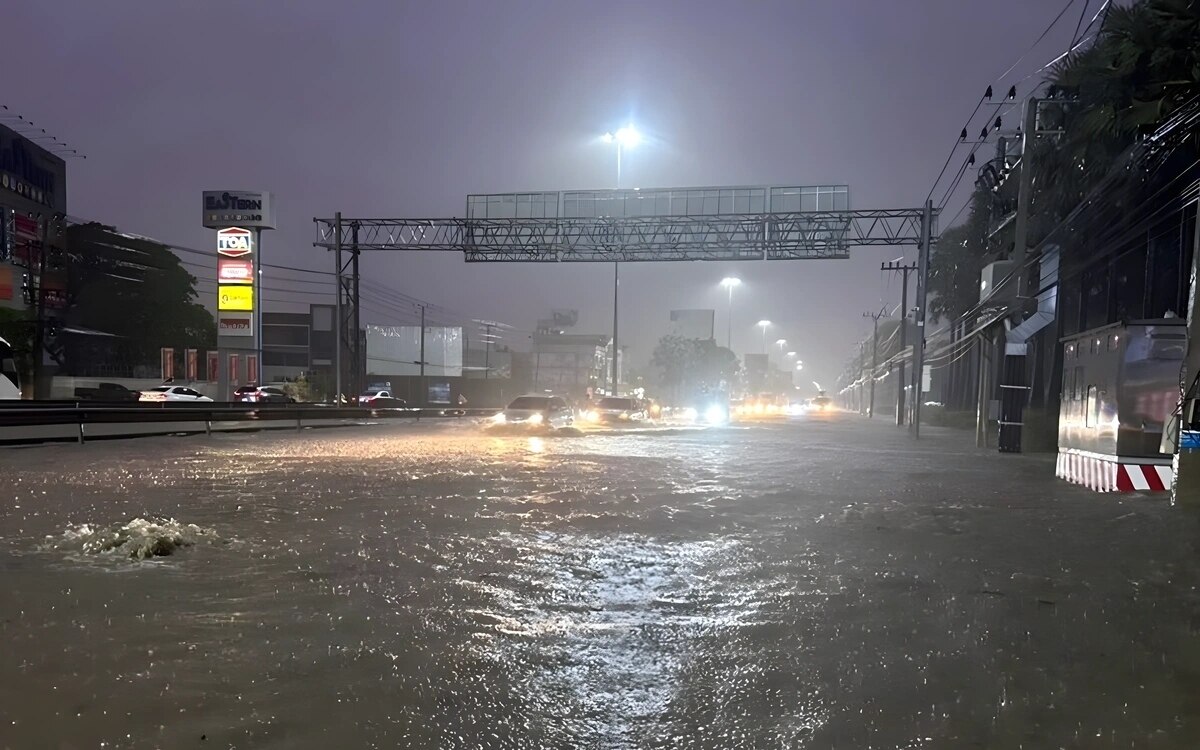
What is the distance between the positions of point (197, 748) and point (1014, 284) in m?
21.1

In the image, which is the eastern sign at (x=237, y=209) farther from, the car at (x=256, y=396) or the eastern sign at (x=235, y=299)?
the car at (x=256, y=396)

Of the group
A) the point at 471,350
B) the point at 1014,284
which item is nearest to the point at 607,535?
the point at 1014,284

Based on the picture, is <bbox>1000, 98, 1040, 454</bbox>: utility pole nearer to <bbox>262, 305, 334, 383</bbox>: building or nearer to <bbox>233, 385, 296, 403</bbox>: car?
<bbox>233, 385, 296, 403</bbox>: car

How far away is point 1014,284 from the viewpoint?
64.7ft

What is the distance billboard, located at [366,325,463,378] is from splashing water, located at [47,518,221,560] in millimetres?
61184

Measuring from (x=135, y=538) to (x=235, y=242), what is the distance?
40.0 m

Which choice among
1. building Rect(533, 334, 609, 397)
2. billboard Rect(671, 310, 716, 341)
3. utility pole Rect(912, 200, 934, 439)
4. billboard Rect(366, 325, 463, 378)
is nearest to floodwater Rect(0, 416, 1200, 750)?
utility pole Rect(912, 200, 934, 439)

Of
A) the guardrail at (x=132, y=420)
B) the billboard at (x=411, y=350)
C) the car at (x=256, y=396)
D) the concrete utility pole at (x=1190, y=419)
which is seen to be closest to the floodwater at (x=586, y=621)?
the concrete utility pole at (x=1190, y=419)

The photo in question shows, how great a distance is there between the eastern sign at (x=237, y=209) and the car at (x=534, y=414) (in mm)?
25942

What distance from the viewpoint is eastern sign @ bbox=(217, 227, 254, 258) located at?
42031mm

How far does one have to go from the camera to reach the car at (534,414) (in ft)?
79.3

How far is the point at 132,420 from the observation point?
65.7 ft

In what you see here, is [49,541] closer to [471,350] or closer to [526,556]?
[526,556]

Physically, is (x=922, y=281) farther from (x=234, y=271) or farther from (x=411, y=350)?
(x=411, y=350)
